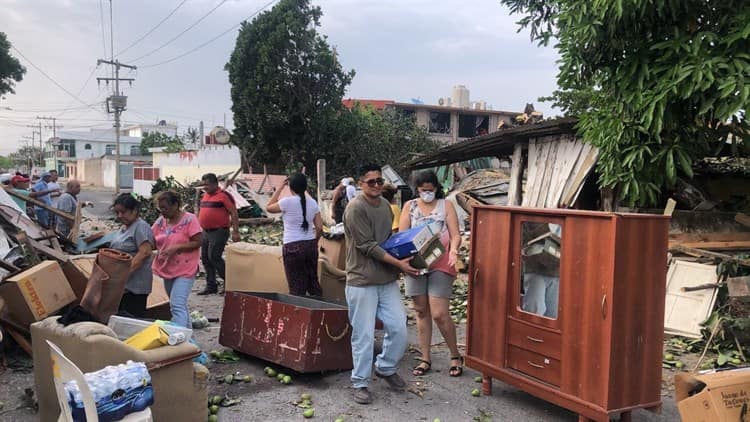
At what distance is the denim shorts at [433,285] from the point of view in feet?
16.4

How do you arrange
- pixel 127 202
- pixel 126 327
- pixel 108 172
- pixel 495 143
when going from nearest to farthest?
pixel 126 327
pixel 127 202
pixel 495 143
pixel 108 172

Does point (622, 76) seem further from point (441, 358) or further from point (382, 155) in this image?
point (382, 155)

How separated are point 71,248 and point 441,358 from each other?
7.09m

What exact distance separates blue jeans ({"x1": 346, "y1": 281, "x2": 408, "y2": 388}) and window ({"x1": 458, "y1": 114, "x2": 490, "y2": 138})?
32019 mm

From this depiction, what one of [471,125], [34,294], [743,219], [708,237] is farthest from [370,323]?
[471,125]

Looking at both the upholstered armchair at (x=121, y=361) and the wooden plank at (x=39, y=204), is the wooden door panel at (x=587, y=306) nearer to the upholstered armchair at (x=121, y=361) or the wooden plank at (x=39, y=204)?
the upholstered armchair at (x=121, y=361)

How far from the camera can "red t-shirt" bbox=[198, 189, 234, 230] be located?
321 inches

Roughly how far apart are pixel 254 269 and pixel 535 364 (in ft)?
12.8

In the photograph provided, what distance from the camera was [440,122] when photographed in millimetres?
35312

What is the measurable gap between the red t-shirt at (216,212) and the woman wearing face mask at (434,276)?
3.71 metres

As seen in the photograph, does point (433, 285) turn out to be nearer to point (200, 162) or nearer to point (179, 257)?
point (179, 257)

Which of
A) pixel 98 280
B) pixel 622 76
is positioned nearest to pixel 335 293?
pixel 98 280

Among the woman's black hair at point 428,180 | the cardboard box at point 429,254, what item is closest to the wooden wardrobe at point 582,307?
the cardboard box at point 429,254

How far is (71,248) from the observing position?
9711 millimetres
